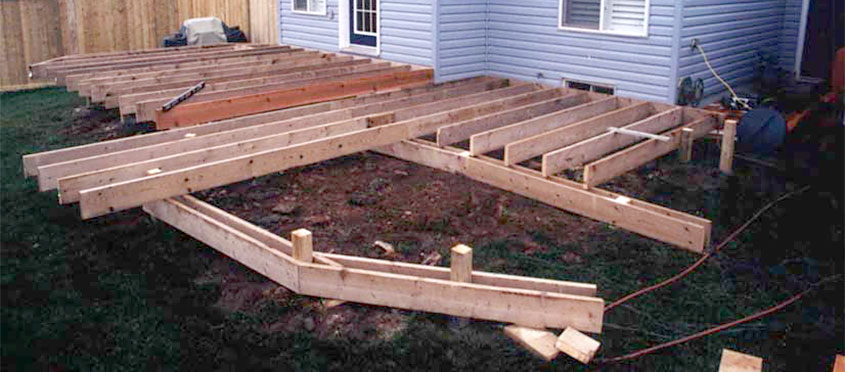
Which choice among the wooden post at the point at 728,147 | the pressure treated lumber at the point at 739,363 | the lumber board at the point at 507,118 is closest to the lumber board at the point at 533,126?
the lumber board at the point at 507,118

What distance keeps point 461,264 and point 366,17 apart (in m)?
8.87

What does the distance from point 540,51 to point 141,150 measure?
6554mm

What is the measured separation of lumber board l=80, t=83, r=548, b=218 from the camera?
5.92m

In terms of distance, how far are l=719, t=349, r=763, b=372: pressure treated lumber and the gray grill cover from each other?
43.5 feet

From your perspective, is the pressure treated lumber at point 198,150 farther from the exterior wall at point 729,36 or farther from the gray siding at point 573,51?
the exterior wall at point 729,36

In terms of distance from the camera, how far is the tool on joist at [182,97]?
8.60 m

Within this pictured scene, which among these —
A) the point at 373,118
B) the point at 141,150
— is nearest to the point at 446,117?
the point at 373,118

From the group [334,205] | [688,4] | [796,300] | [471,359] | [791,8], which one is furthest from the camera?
[791,8]

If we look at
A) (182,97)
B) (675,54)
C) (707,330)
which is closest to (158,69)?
(182,97)

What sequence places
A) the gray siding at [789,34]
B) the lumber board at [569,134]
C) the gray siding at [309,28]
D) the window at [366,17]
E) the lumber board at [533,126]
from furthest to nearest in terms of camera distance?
the gray siding at [309,28] < the window at [366,17] < the gray siding at [789,34] < the lumber board at [533,126] < the lumber board at [569,134]

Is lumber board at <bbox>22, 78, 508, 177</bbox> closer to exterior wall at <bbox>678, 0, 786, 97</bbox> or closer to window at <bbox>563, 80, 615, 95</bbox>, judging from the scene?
window at <bbox>563, 80, 615, 95</bbox>

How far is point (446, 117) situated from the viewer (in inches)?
357

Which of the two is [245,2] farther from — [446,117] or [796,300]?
[796,300]

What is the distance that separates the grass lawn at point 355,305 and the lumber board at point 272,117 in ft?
2.16
